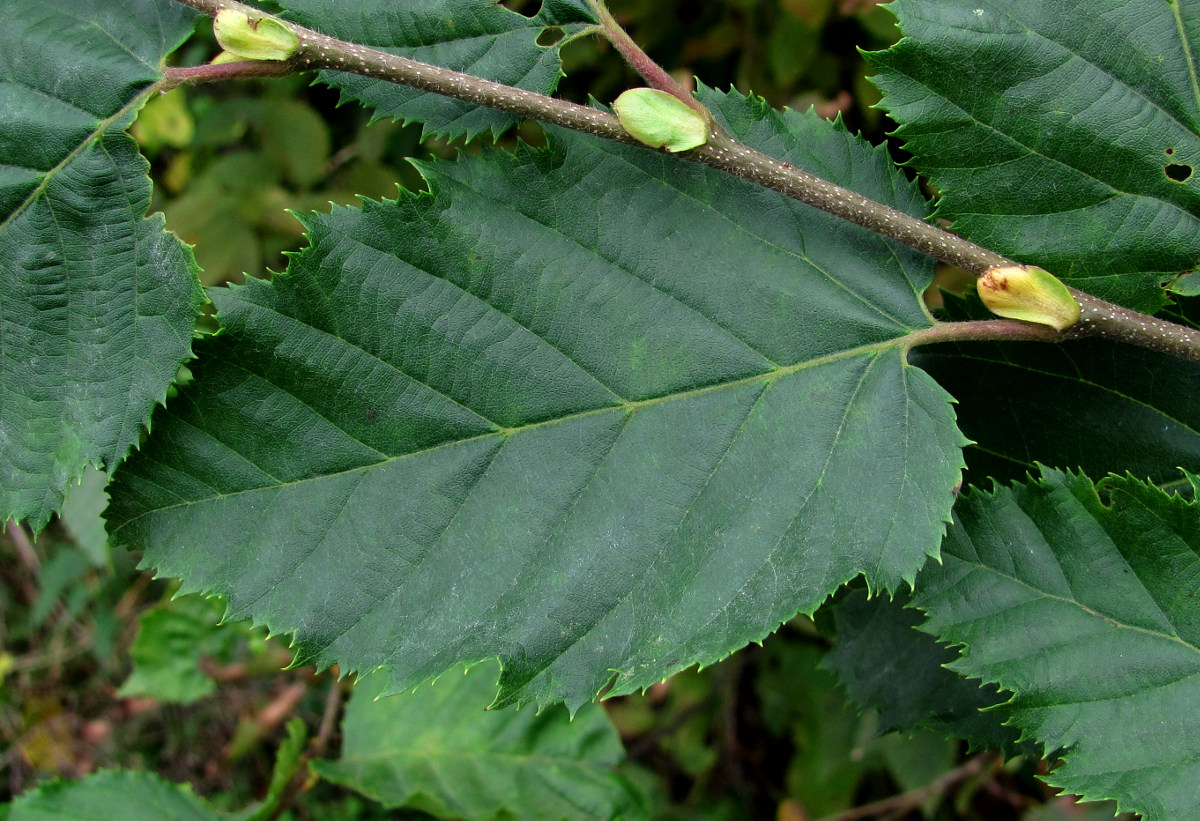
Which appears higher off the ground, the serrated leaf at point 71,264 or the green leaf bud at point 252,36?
the green leaf bud at point 252,36

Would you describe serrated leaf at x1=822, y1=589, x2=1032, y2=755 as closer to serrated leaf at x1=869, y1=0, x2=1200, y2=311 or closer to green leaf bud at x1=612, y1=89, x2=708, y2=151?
serrated leaf at x1=869, y1=0, x2=1200, y2=311

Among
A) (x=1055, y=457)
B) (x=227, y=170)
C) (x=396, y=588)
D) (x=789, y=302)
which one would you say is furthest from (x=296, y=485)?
(x=227, y=170)

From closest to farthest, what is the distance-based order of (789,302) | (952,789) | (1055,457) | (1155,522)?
1. (1155,522)
2. (789,302)
3. (1055,457)
4. (952,789)

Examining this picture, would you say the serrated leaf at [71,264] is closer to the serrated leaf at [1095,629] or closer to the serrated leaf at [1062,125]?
the serrated leaf at [1062,125]

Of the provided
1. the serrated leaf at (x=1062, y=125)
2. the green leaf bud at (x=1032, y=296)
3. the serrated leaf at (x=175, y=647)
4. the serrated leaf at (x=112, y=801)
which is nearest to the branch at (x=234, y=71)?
the serrated leaf at (x=1062, y=125)

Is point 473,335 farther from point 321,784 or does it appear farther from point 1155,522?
point 321,784
